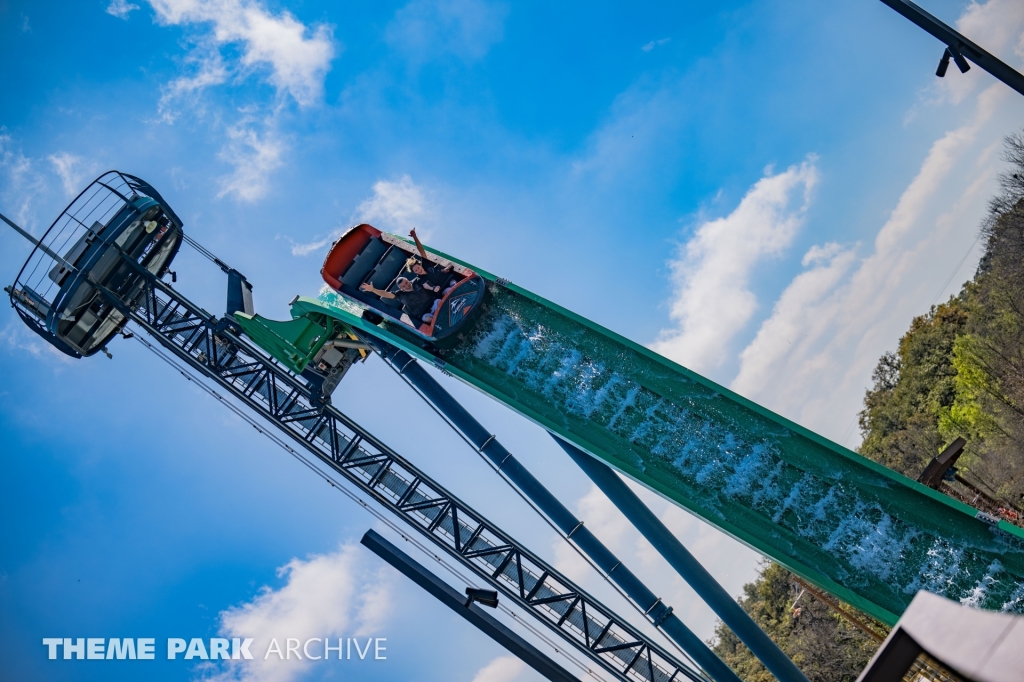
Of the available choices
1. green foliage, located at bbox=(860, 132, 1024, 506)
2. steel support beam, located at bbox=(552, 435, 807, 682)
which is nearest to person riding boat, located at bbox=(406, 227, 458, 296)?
steel support beam, located at bbox=(552, 435, 807, 682)

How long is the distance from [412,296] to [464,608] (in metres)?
5.20

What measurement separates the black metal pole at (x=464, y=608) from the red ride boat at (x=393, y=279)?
344 centimetres

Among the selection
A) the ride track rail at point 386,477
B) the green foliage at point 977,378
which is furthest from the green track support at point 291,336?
the green foliage at point 977,378

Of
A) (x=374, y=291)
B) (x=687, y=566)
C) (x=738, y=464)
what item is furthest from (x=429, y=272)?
(x=687, y=566)

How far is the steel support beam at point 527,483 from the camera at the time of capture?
475 inches

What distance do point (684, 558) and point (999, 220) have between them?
88.3ft

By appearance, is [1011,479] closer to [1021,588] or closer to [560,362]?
[1021,588]

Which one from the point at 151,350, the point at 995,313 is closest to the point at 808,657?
the point at 995,313

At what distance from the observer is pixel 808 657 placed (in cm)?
2916

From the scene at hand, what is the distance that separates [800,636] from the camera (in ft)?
108

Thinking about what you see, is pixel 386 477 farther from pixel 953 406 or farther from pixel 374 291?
pixel 953 406

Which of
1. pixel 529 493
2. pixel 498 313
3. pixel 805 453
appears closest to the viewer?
pixel 805 453

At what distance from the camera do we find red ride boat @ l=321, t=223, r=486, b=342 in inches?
449

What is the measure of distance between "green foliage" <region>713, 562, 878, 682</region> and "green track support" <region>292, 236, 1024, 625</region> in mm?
10100
